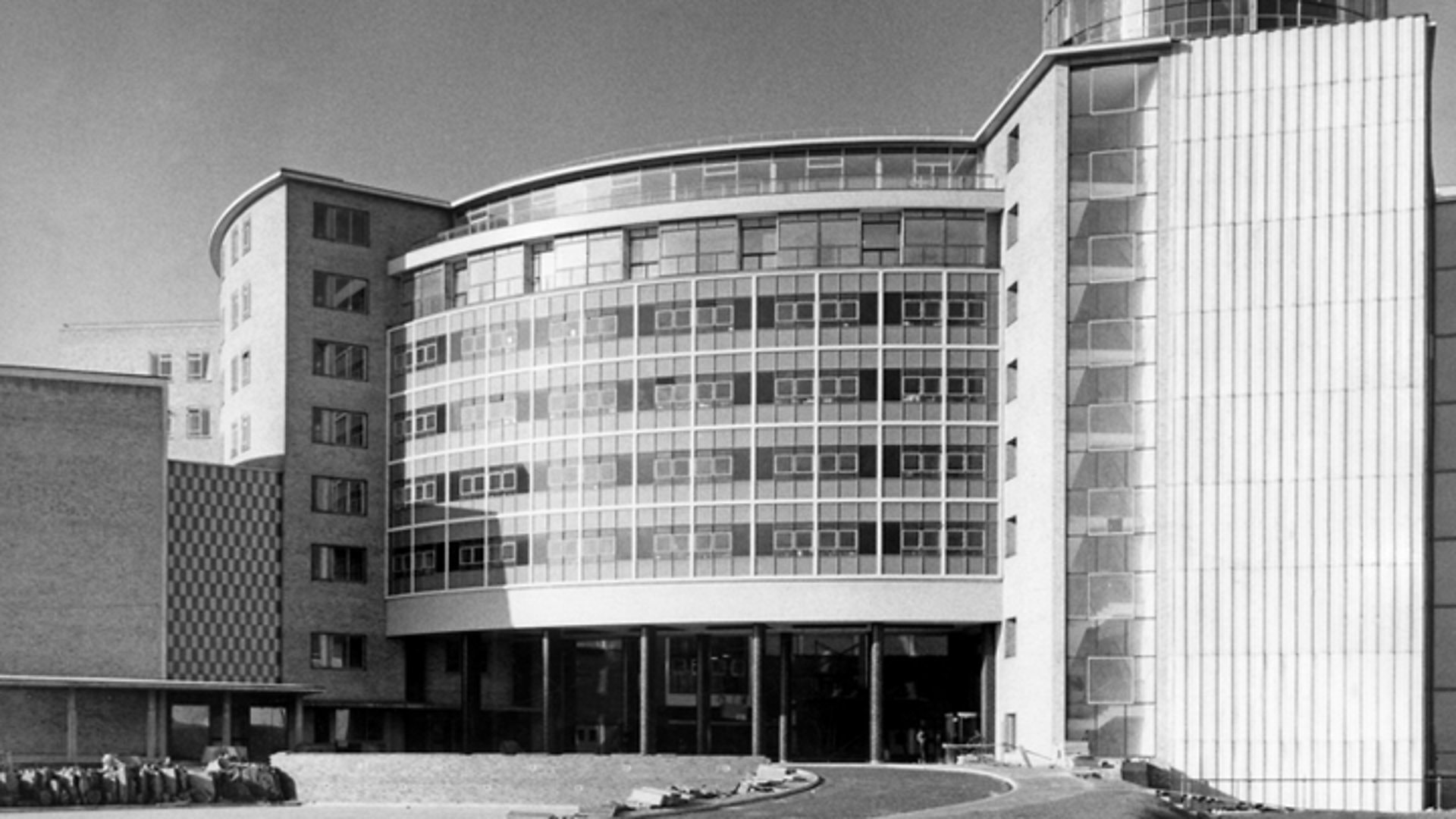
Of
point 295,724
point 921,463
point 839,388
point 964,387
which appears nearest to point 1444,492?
point 964,387

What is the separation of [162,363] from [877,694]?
57654mm

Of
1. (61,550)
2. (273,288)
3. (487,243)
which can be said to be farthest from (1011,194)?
(61,550)

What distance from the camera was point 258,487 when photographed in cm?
8850

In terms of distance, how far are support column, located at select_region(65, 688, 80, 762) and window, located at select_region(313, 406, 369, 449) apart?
17129mm

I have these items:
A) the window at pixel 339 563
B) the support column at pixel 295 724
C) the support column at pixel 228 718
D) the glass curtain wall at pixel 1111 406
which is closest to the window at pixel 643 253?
the window at pixel 339 563

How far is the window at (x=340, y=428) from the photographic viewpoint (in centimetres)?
9031

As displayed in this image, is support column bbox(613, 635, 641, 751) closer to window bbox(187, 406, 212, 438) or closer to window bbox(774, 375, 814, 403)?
window bbox(774, 375, 814, 403)

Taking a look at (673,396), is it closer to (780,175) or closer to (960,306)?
(780,175)

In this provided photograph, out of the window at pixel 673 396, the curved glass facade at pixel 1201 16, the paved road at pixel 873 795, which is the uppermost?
the curved glass facade at pixel 1201 16

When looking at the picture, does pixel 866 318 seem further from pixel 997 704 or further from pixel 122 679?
pixel 122 679

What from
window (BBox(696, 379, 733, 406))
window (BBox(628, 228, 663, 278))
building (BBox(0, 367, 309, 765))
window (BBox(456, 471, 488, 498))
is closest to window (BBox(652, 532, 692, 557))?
window (BBox(696, 379, 733, 406))

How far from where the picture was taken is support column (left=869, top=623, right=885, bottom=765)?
78500 mm

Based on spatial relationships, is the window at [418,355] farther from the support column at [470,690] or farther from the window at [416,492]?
the support column at [470,690]

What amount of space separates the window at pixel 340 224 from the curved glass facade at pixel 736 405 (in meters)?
8.50
